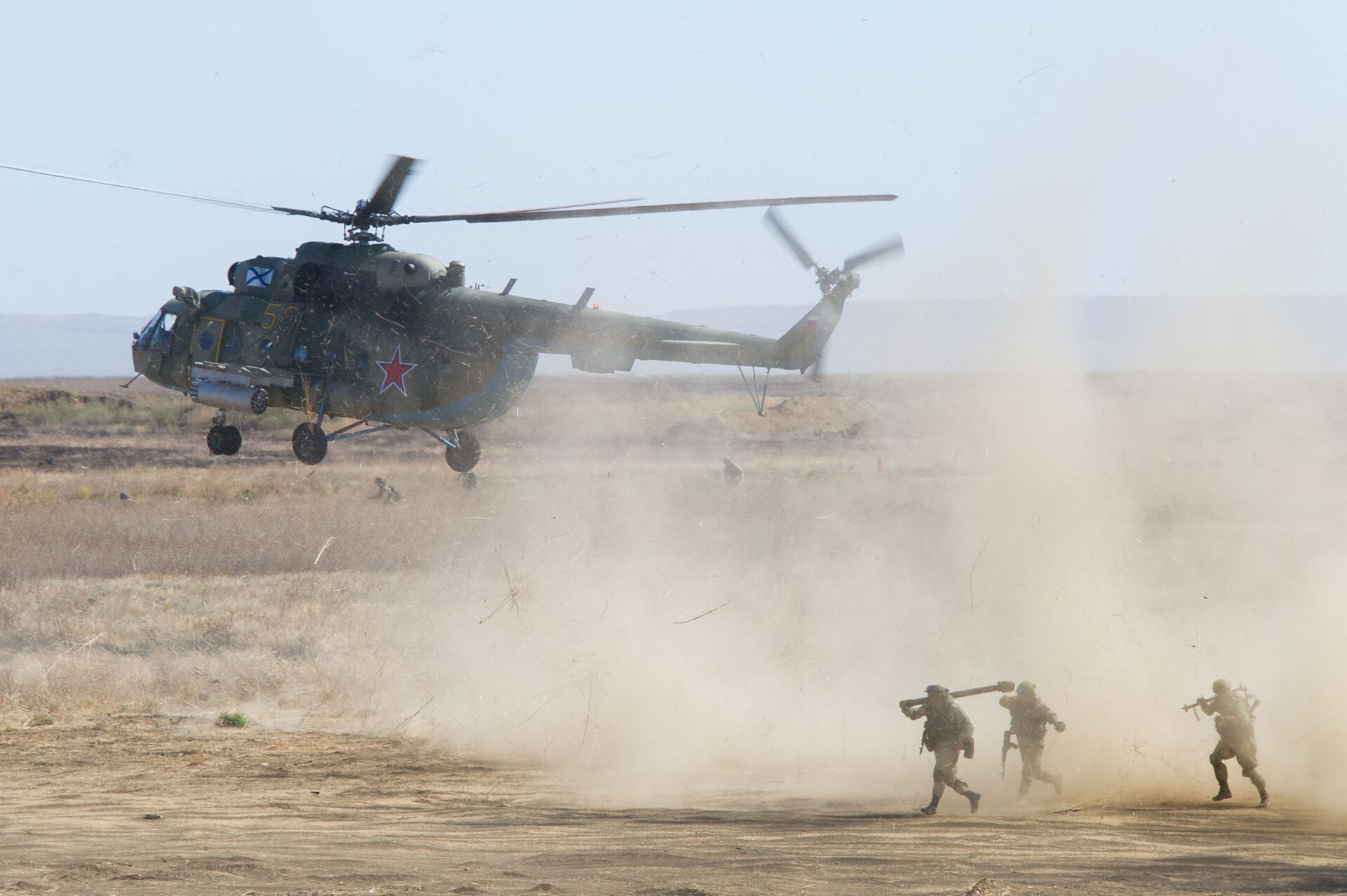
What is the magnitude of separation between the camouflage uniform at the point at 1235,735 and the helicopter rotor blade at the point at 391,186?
10035 mm

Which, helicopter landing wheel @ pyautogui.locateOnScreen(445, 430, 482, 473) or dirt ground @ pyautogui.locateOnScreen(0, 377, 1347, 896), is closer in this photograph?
dirt ground @ pyautogui.locateOnScreen(0, 377, 1347, 896)

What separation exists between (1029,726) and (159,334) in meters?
11.8

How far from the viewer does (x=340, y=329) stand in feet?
51.2

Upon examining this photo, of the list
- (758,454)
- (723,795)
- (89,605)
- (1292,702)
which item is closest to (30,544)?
(89,605)

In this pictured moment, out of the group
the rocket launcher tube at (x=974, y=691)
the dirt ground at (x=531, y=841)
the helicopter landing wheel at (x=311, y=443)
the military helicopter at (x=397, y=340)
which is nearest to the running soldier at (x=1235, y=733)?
the dirt ground at (x=531, y=841)

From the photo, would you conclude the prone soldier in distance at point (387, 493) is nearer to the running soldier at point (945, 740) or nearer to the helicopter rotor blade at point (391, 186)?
the helicopter rotor blade at point (391, 186)

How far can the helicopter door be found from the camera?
15992 mm

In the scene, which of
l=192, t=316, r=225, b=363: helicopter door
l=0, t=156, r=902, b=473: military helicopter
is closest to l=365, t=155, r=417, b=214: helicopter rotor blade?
l=0, t=156, r=902, b=473: military helicopter

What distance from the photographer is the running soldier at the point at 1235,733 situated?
36.3 feet

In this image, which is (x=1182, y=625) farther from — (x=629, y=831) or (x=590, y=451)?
(x=590, y=451)

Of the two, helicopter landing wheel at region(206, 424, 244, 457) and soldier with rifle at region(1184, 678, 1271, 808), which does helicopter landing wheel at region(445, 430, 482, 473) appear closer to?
helicopter landing wheel at region(206, 424, 244, 457)

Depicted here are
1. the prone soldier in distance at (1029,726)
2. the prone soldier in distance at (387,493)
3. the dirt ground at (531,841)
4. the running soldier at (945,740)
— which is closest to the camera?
the dirt ground at (531,841)

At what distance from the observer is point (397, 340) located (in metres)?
15.5

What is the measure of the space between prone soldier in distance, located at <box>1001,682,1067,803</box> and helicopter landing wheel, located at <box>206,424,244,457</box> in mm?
9612
